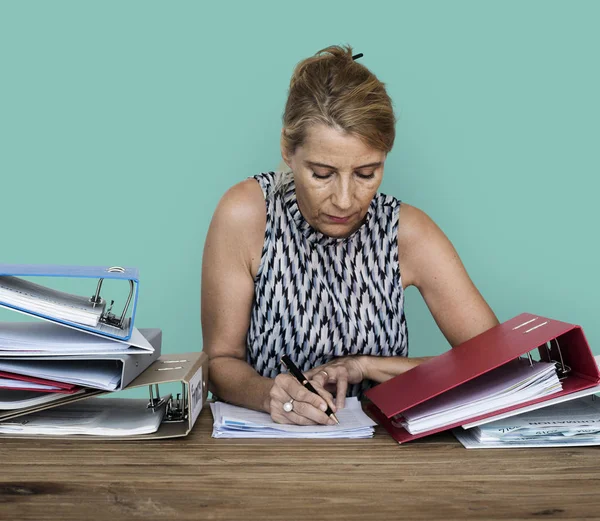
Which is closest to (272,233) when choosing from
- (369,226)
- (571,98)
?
(369,226)

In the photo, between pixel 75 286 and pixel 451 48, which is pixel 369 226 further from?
pixel 75 286

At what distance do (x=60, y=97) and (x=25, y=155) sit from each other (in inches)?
10.0

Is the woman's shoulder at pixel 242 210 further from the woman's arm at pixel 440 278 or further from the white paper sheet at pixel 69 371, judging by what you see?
the white paper sheet at pixel 69 371

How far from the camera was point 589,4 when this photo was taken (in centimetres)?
272

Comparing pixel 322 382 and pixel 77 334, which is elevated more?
pixel 77 334

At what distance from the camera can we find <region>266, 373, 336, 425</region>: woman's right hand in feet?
4.40

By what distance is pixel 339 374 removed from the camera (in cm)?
164

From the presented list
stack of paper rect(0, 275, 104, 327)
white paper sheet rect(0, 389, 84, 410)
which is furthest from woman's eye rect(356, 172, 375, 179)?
white paper sheet rect(0, 389, 84, 410)

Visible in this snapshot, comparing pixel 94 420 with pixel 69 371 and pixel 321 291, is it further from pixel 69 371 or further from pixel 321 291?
pixel 321 291

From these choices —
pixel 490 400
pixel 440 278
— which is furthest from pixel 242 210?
pixel 490 400

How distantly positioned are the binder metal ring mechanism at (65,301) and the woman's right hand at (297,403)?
306 mm

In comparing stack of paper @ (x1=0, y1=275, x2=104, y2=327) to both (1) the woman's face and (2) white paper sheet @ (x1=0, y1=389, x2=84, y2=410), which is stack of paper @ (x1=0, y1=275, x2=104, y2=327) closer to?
(2) white paper sheet @ (x1=0, y1=389, x2=84, y2=410)

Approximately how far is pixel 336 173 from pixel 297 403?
21.0 inches

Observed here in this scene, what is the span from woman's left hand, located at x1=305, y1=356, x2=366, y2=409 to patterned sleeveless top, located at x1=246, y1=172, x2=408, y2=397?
0.10 meters
